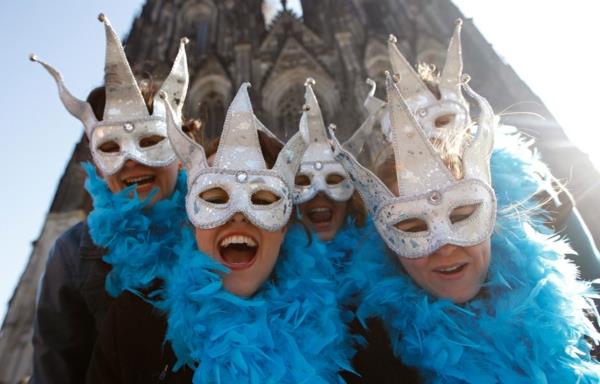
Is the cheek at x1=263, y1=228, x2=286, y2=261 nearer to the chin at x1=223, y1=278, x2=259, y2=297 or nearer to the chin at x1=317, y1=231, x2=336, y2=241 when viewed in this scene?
the chin at x1=223, y1=278, x2=259, y2=297

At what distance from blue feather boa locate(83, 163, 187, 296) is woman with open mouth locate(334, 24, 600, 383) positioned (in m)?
0.94

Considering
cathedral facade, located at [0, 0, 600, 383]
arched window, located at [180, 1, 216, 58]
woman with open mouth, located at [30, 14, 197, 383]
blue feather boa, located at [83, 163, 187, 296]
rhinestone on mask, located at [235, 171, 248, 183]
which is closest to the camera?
rhinestone on mask, located at [235, 171, 248, 183]

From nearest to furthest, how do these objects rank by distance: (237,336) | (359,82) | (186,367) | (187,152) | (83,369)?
(237,336), (186,367), (187,152), (83,369), (359,82)

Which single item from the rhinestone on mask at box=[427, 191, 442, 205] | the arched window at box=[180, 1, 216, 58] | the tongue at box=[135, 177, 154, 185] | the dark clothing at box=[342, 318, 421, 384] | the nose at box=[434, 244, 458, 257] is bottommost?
the dark clothing at box=[342, 318, 421, 384]

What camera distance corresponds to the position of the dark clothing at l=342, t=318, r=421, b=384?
4.99ft

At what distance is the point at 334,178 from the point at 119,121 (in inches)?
56.4

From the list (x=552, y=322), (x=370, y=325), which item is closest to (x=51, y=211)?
(x=370, y=325)

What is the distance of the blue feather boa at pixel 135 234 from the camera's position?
178 cm

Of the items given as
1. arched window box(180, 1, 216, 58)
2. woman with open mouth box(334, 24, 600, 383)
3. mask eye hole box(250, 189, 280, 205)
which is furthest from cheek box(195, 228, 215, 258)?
arched window box(180, 1, 216, 58)

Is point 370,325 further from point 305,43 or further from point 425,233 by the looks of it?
point 305,43

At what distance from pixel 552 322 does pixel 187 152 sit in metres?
1.65

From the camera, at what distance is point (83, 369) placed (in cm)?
218

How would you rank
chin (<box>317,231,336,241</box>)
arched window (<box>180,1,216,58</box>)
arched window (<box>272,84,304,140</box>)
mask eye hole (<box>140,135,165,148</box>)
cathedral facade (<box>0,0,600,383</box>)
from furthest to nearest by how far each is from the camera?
1. arched window (<box>180,1,216,58</box>)
2. arched window (<box>272,84,304,140</box>)
3. cathedral facade (<box>0,0,600,383</box>)
4. chin (<box>317,231,336,241</box>)
5. mask eye hole (<box>140,135,165,148</box>)

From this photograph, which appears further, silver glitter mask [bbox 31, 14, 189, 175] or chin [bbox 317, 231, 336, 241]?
chin [bbox 317, 231, 336, 241]
